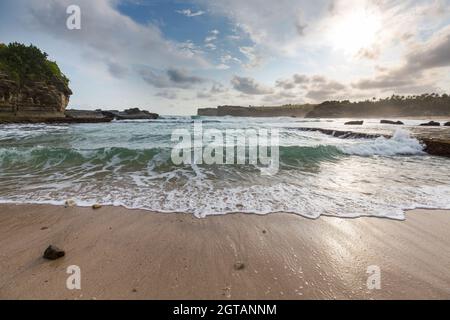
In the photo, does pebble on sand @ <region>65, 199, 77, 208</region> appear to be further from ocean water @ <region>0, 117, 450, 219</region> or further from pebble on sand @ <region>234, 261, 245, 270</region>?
pebble on sand @ <region>234, 261, 245, 270</region>

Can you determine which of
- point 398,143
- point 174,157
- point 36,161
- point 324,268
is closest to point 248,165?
point 174,157

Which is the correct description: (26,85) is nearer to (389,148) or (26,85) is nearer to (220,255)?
(220,255)

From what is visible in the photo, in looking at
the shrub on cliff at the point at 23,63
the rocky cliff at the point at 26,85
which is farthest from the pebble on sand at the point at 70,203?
the shrub on cliff at the point at 23,63

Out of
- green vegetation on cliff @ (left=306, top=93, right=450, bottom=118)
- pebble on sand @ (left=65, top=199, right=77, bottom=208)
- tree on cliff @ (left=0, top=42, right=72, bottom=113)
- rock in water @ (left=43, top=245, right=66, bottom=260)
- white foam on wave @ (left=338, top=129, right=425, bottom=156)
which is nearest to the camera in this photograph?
rock in water @ (left=43, top=245, right=66, bottom=260)

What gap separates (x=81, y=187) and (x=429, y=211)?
7047mm

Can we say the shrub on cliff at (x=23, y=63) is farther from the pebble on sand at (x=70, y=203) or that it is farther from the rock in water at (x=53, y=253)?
the rock in water at (x=53, y=253)

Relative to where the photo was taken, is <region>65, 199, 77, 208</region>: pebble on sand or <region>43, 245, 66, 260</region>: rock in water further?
<region>65, 199, 77, 208</region>: pebble on sand

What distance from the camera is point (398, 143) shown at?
10625mm

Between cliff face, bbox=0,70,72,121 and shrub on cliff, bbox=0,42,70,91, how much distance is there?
1133mm

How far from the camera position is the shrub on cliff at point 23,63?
3669cm

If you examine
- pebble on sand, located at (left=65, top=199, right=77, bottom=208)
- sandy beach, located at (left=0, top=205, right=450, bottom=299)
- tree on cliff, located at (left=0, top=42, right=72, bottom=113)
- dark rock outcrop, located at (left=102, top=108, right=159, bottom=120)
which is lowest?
sandy beach, located at (left=0, top=205, right=450, bottom=299)

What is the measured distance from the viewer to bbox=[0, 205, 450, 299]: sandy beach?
194 centimetres

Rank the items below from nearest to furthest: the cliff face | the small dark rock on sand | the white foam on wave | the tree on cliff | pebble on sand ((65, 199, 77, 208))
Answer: the small dark rock on sand < pebble on sand ((65, 199, 77, 208)) < the white foam on wave < the cliff face < the tree on cliff

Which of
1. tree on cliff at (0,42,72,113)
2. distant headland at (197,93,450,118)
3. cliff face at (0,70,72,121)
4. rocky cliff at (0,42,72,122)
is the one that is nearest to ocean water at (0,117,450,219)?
cliff face at (0,70,72,121)
